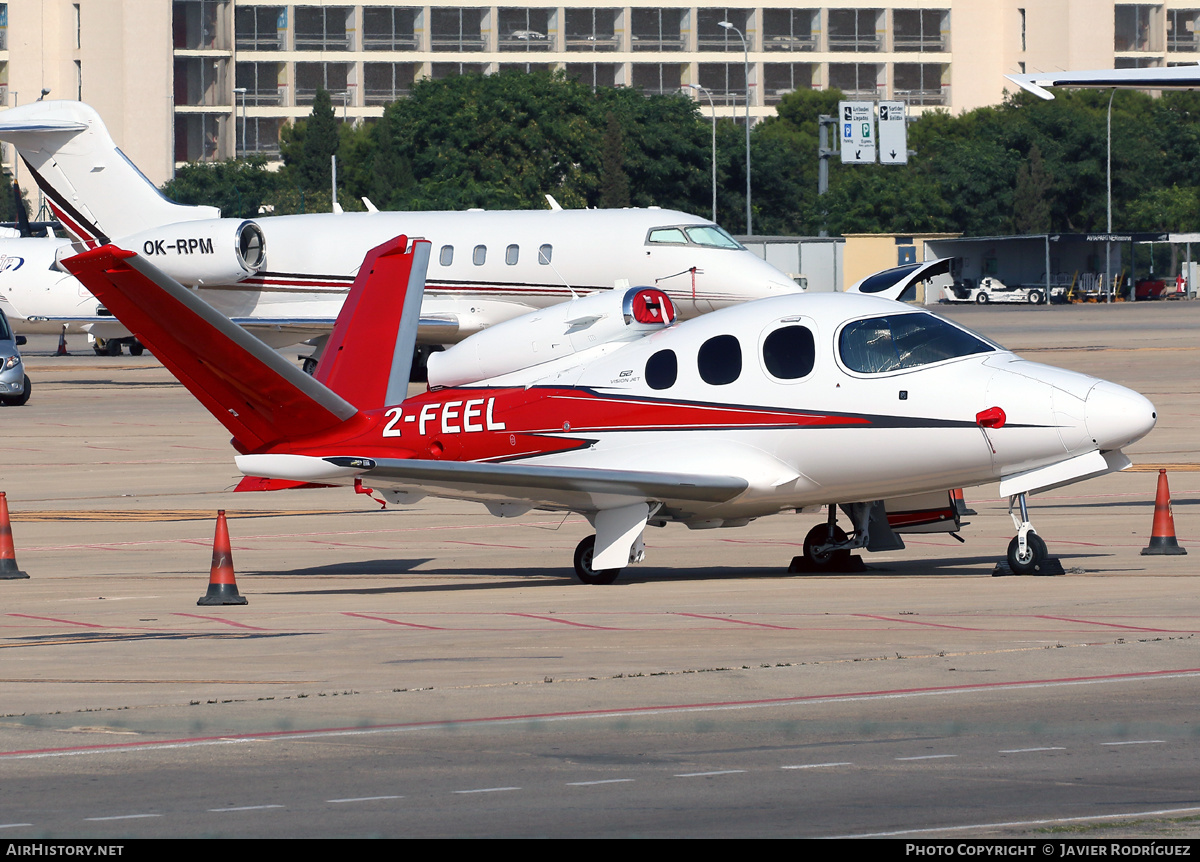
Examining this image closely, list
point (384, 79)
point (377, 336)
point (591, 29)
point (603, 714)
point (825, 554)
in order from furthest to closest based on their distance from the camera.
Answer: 1. point (591, 29)
2. point (384, 79)
3. point (377, 336)
4. point (825, 554)
5. point (603, 714)

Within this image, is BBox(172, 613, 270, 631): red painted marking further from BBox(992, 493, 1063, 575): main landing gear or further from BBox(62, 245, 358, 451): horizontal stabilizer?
BBox(992, 493, 1063, 575): main landing gear

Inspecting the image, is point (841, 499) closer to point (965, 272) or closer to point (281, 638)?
point (281, 638)

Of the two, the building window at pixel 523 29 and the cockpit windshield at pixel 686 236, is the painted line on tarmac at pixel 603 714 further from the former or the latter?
the building window at pixel 523 29

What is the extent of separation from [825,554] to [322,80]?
474 ft

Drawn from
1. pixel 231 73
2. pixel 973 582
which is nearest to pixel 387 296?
pixel 973 582

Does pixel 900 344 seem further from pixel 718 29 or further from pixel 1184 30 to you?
pixel 1184 30

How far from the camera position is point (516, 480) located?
54.4 feet

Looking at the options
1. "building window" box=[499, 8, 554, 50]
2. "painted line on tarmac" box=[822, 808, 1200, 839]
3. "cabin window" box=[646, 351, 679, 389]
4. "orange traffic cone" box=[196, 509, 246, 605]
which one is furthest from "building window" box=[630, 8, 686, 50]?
"painted line on tarmac" box=[822, 808, 1200, 839]

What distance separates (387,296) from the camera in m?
20.0

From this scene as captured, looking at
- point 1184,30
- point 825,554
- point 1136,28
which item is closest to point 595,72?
point 1136,28

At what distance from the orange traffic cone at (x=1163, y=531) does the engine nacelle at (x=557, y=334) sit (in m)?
5.23

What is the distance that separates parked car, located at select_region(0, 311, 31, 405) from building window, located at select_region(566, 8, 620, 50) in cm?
11887

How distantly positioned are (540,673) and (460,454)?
586cm

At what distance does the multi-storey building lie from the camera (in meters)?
147
